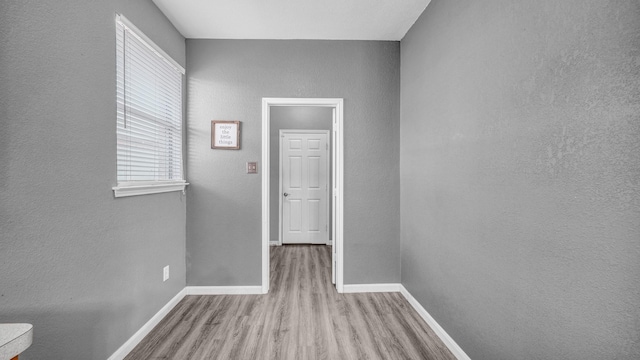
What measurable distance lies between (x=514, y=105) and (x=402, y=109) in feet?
5.25

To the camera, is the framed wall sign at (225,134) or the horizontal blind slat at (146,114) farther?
the framed wall sign at (225,134)

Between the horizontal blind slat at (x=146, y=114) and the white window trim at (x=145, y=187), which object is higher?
the horizontal blind slat at (x=146, y=114)

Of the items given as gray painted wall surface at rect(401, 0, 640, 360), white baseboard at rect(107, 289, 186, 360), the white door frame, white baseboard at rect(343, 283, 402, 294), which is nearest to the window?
the white door frame

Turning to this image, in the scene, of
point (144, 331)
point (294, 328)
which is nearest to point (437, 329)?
point (294, 328)

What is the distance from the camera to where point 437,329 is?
2.21 meters

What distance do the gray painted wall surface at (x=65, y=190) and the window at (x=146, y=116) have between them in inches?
3.8

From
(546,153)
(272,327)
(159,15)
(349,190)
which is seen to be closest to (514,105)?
(546,153)

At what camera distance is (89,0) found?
1626 mm

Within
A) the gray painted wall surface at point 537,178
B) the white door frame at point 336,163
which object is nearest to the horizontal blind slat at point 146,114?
the white door frame at point 336,163

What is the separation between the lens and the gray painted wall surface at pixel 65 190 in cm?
121

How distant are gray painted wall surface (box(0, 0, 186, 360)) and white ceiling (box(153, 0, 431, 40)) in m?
0.54

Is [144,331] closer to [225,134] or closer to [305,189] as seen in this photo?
[225,134]

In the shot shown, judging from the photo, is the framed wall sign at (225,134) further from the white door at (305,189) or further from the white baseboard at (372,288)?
the white door at (305,189)

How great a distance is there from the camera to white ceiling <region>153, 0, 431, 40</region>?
2350mm
